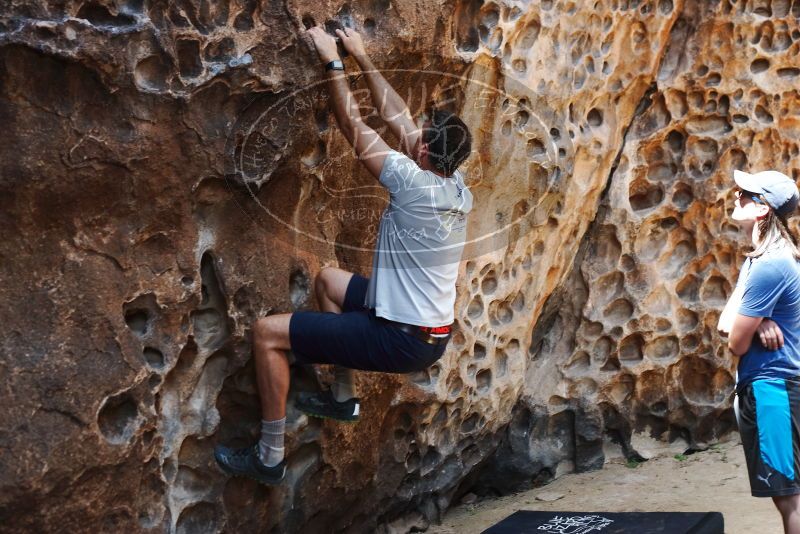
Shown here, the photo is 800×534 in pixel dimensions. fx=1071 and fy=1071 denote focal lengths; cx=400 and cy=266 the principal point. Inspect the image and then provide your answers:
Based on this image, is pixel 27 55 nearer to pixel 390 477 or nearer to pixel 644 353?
pixel 390 477

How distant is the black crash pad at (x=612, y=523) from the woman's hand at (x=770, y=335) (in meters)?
0.82

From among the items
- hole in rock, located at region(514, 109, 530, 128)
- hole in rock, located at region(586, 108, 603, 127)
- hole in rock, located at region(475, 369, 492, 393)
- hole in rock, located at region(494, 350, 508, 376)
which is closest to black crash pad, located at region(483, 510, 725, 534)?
hole in rock, located at region(475, 369, 492, 393)

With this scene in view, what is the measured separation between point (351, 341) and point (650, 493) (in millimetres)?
2380

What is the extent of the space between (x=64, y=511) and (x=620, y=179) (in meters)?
3.47

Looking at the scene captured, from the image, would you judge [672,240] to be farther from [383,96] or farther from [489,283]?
[383,96]

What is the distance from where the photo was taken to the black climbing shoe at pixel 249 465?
417 centimetres

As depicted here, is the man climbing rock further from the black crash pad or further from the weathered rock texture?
the black crash pad

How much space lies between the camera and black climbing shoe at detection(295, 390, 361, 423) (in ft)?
14.5

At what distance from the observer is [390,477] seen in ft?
17.4

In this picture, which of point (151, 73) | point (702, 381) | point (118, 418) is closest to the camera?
point (151, 73)

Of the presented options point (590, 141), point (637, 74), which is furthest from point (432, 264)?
point (637, 74)

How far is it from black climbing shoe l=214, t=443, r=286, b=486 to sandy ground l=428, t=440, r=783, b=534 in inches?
63.6

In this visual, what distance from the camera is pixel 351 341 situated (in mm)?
3994

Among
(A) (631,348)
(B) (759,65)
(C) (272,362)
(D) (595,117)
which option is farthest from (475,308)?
(B) (759,65)
